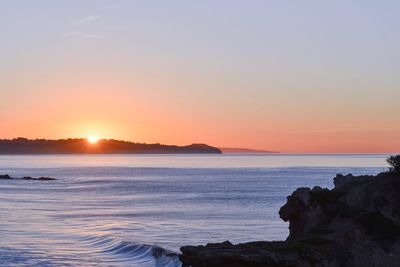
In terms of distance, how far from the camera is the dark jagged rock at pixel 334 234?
1902 cm

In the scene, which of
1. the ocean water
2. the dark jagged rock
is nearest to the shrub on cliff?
the dark jagged rock

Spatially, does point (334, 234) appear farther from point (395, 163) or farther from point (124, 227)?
point (124, 227)

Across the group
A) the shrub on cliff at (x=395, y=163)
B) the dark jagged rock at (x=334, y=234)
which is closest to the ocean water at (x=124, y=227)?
the shrub on cliff at (x=395, y=163)

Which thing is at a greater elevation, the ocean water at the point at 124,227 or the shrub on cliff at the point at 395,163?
the shrub on cliff at the point at 395,163

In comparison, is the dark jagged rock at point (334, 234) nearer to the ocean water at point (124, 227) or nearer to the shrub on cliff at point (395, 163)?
the shrub on cliff at point (395, 163)

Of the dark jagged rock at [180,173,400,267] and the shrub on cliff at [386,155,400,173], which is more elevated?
the shrub on cliff at [386,155,400,173]

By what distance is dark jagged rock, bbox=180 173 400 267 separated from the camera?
749 inches

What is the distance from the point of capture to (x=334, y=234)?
2130 cm

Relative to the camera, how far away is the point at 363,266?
2025cm

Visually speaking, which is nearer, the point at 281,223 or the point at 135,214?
the point at 281,223

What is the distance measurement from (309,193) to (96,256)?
17.8 m

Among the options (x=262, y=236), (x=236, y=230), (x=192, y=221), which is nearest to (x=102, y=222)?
(x=192, y=221)

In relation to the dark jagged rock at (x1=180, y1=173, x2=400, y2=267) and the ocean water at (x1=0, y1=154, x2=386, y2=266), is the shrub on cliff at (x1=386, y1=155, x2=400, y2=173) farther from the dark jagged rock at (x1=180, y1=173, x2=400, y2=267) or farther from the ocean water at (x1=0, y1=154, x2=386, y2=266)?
the ocean water at (x1=0, y1=154, x2=386, y2=266)

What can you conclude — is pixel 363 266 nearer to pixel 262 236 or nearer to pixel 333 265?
pixel 333 265
